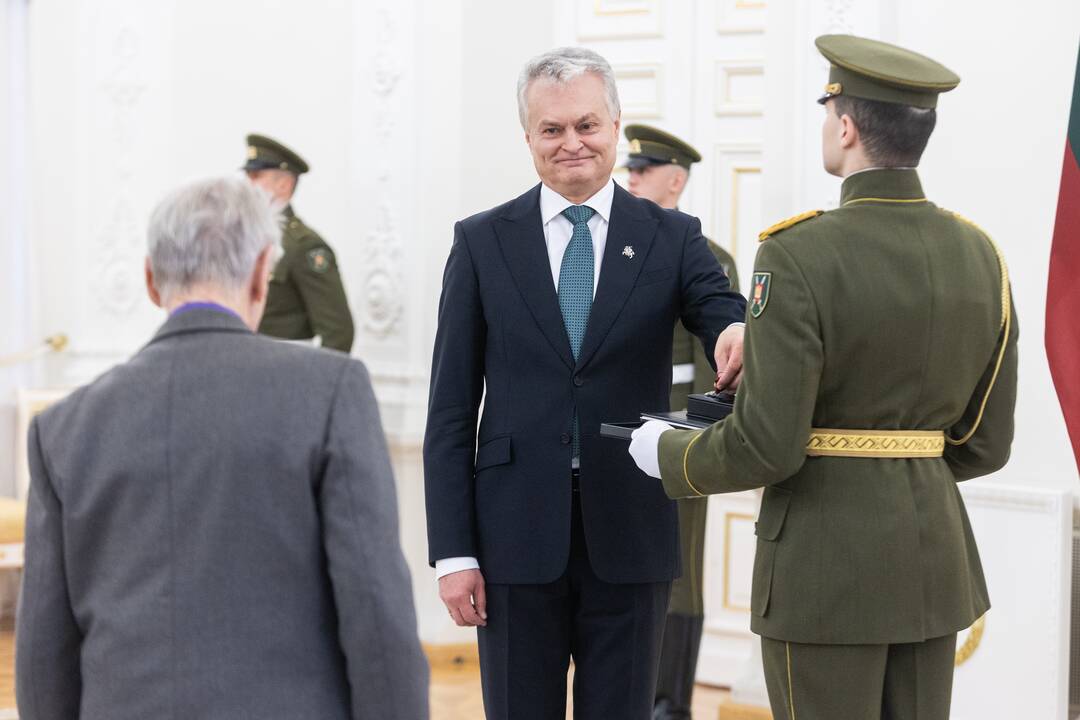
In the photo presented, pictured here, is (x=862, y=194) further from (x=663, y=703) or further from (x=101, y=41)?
(x=101, y=41)

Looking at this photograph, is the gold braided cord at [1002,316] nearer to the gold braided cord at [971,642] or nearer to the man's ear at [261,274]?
the man's ear at [261,274]

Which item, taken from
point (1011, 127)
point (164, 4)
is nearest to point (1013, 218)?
point (1011, 127)

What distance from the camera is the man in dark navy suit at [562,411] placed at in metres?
1.97

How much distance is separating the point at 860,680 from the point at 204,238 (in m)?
1.04

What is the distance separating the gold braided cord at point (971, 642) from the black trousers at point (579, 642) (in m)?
1.55

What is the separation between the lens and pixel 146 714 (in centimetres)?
138

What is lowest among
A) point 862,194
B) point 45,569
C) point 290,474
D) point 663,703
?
point 663,703

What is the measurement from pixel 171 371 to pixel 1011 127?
259cm

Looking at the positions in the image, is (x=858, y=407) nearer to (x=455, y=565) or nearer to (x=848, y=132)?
(x=848, y=132)

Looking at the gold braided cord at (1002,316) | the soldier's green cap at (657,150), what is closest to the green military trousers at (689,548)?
the soldier's green cap at (657,150)

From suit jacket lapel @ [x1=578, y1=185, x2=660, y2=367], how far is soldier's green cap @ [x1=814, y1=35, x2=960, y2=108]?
0.37 m

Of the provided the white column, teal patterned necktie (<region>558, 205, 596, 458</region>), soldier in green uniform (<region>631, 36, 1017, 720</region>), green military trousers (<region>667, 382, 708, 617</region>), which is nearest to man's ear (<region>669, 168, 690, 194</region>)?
green military trousers (<region>667, 382, 708, 617</region>)

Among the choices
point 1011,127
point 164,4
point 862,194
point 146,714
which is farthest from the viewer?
point 164,4

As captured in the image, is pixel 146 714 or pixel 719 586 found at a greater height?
pixel 146 714
